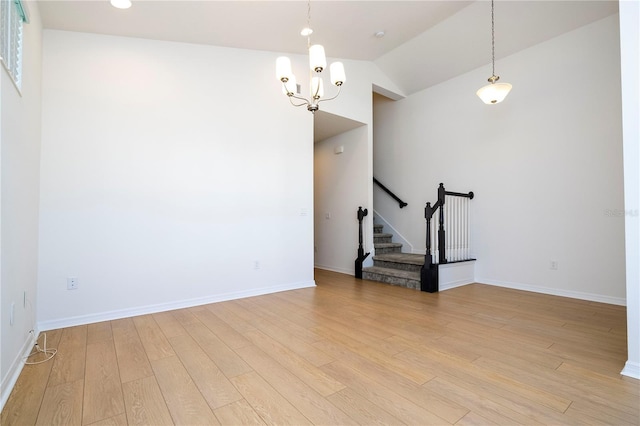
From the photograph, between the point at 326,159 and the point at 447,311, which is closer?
the point at 447,311

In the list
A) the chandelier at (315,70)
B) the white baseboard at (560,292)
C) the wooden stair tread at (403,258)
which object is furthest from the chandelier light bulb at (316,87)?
the white baseboard at (560,292)

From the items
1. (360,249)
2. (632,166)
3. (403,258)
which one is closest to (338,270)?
(360,249)

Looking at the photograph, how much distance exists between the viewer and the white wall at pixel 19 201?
1.79 meters

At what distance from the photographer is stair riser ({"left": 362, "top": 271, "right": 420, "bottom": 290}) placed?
4337 millimetres

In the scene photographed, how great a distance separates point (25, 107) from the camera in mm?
2293

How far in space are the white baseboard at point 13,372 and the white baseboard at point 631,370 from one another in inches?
139

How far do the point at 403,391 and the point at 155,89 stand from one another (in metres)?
3.64

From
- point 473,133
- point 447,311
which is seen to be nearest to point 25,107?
point 447,311

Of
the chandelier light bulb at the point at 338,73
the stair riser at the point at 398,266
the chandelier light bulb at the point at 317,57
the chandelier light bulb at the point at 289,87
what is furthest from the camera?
the stair riser at the point at 398,266

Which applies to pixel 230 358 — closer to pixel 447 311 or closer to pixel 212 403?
pixel 212 403

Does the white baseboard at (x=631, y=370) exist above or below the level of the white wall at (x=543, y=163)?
below

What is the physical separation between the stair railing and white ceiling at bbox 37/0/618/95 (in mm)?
2047

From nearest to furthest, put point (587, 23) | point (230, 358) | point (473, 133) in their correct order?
point (230, 358) → point (587, 23) → point (473, 133)

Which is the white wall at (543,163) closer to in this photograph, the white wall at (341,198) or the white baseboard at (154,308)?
the white wall at (341,198)
